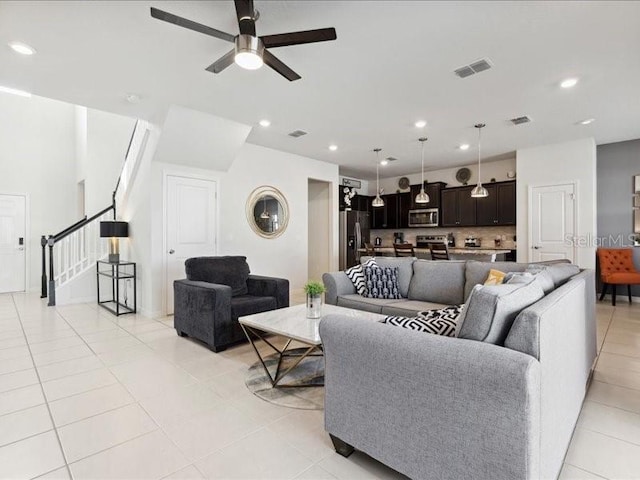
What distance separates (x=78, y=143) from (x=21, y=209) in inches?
73.3

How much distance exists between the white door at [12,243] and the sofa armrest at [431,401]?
8.19 m

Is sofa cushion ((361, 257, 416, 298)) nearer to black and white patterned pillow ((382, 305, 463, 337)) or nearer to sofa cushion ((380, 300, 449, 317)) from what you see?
sofa cushion ((380, 300, 449, 317))

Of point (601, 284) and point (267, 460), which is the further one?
point (601, 284)

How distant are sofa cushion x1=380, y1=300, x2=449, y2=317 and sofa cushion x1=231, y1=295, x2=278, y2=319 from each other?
1.24 m

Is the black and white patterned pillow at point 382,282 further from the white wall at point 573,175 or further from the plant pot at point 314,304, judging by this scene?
the white wall at point 573,175

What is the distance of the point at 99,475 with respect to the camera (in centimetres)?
158

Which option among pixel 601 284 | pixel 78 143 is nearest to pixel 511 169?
pixel 601 284

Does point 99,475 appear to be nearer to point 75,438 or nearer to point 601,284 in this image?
point 75,438

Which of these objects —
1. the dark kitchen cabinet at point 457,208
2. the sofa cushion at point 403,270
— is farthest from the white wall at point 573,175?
the sofa cushion at point 403,270

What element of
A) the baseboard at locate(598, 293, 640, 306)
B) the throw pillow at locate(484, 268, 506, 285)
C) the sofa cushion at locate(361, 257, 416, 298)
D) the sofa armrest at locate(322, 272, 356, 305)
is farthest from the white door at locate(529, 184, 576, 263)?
the sofa armrest at locate(322, 272, 356, 305)

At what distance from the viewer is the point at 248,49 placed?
7.11 feet

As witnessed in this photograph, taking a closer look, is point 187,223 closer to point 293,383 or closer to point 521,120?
point 293,383

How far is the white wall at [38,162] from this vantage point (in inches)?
274

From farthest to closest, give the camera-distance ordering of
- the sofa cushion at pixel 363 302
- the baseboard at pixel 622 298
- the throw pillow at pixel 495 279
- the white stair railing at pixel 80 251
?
the white stair railing at pixel 80 251
the baseboard at pixel 622 298
the sofa cushion at pixel 363 302
the throw pillow at pixel 495 279
